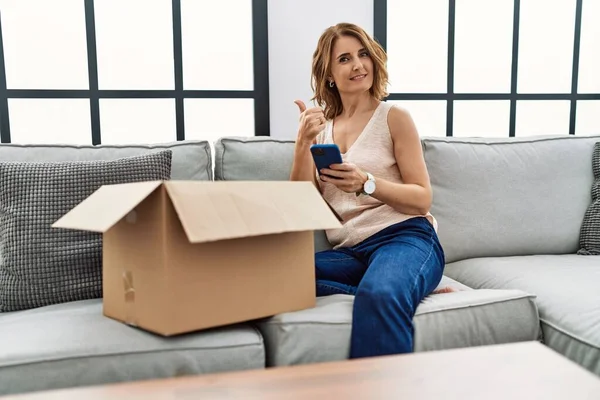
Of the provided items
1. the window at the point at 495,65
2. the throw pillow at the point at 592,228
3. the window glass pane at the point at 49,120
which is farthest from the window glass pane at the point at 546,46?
the window glass pane at the point at 49,120

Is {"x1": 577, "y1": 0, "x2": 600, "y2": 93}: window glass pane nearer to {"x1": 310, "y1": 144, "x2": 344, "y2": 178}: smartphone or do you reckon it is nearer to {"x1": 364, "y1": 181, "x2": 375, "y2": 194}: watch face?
{"x1": 364, "y1": 181, "x2": 375, "y2": 194}: watch face

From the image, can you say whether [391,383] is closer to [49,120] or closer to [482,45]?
[49,120]

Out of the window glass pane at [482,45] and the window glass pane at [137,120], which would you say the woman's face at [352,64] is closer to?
the window glass pane at [137,120]

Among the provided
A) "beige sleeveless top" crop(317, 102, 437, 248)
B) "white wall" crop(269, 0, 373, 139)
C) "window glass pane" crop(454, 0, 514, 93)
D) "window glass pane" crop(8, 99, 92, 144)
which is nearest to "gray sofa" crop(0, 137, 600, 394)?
"beige sleeveless top" crop(317, 102, 437, 248)

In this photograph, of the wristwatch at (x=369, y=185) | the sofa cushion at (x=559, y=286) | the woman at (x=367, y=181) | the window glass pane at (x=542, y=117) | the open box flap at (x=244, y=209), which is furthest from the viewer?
the window glass pane at (x=542, y=117)

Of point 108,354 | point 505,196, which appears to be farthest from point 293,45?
point 108,354

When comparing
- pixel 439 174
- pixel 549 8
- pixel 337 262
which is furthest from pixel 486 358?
pixel 549 8

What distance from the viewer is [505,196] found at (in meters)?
1.87

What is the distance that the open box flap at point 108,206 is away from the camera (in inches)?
36.9

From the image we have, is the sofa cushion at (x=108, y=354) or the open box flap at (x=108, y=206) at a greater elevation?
the open box flap at (x=108, y=206)

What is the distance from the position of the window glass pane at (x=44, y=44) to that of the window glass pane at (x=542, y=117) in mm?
2113

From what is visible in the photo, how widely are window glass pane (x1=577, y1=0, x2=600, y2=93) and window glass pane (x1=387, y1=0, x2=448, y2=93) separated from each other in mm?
764

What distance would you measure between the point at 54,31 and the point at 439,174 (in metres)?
1.62

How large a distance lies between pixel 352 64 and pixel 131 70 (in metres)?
1.06
